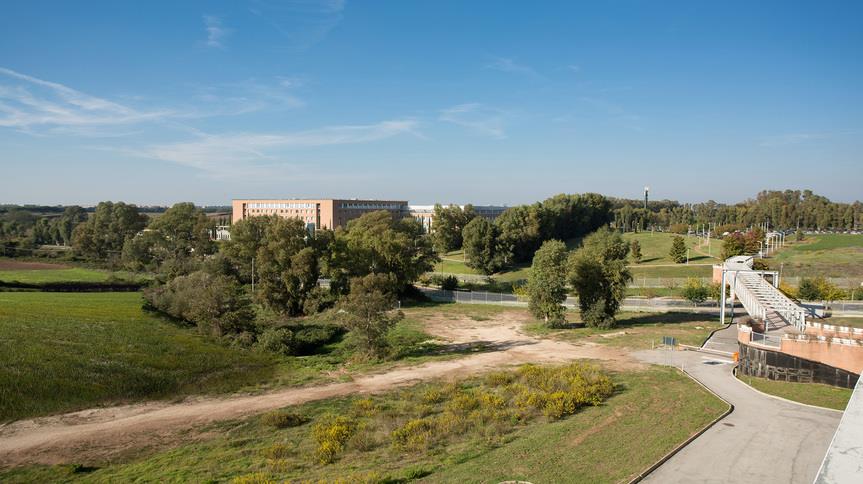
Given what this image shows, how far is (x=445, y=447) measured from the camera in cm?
1852

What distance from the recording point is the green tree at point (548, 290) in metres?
42.5

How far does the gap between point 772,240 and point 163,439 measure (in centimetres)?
10102

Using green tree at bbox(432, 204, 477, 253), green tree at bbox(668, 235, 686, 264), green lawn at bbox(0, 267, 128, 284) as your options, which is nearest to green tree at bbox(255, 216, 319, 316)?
green lawn at bbox(0, 267, 128, 284)

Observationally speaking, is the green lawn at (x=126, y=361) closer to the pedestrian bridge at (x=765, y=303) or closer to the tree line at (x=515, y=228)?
the pedestrian bridge at (x=765, y=303)

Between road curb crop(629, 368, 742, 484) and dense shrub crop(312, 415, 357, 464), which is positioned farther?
dense shrub crop(312, 415, 357, 464)

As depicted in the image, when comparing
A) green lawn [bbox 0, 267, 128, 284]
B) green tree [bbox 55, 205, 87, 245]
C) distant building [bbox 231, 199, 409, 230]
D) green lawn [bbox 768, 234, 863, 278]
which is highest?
distant building [bbox 231, 199, 409, 230]

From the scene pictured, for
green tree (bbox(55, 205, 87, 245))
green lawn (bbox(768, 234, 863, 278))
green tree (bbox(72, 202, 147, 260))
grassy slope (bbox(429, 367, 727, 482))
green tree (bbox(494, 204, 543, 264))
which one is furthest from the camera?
green tree (bbox(55, 205, 87, 245))

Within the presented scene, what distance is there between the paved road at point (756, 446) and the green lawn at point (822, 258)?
49.0 metres

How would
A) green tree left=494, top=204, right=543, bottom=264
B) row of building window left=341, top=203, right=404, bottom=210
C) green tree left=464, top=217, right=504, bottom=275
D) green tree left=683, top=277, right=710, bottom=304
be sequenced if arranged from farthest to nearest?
row of building window left=341, top=203, right=404, bottom=210, green tree left=494, top=204, right=543, bottom=264, green tree left=464, top=217, right=504, bottom=275, green tree left=683, top=277, right=710, bottom=304

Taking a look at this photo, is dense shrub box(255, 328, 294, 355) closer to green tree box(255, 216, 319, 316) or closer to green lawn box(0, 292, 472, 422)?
green lawn box(0, 292, 472, 422)

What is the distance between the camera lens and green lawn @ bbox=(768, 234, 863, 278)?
64000 millimetres

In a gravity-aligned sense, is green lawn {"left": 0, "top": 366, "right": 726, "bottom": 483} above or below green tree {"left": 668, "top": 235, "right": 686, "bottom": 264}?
below

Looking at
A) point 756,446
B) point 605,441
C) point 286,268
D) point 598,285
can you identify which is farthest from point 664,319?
point 286,268

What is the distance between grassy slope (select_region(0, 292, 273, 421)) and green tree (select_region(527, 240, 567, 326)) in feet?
68.8
